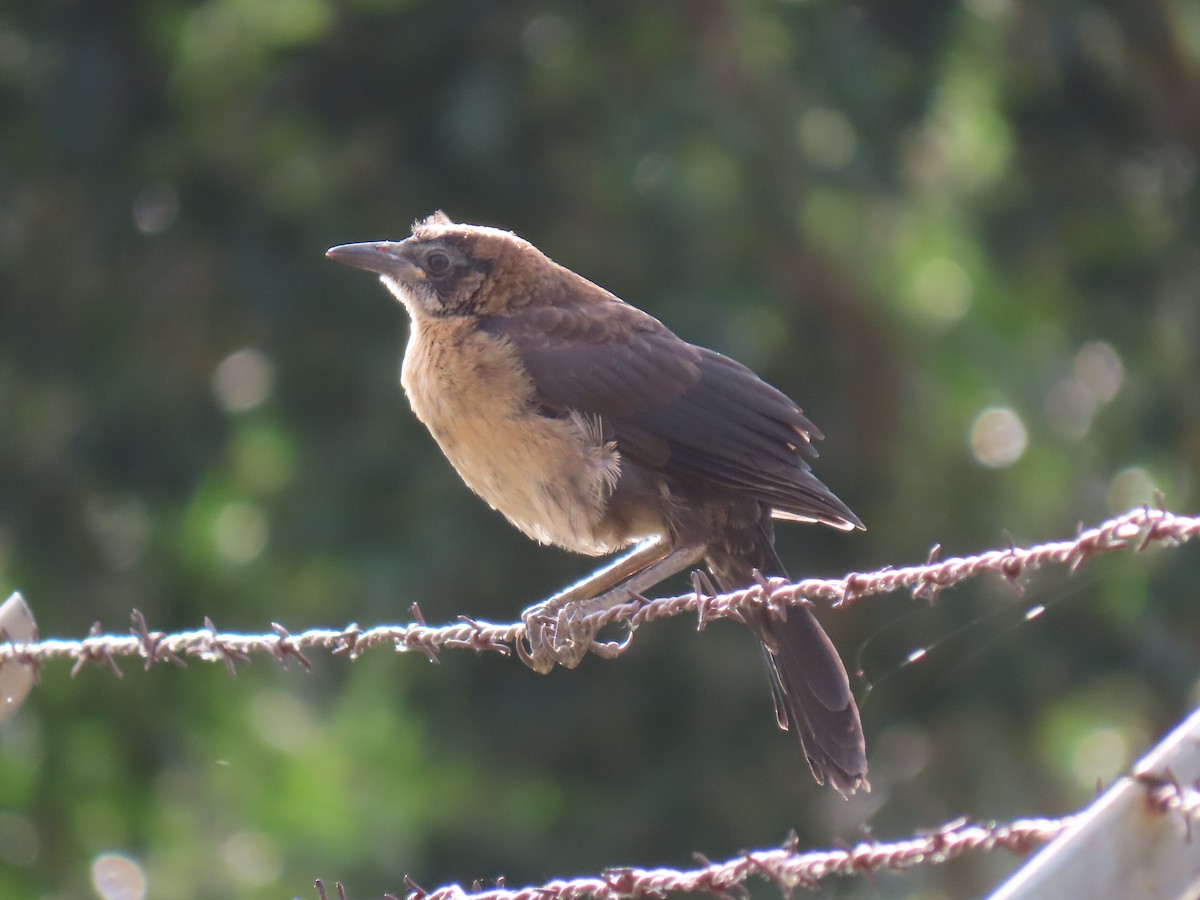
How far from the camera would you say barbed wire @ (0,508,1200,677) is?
241cm

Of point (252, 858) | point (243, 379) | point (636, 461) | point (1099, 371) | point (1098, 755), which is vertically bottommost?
point (252, 858)

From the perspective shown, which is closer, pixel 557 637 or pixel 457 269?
pixel 557 637

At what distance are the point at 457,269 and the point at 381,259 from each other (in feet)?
0.76

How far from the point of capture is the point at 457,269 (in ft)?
17.0

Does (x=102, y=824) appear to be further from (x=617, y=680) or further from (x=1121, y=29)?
(x=1121, y=29)

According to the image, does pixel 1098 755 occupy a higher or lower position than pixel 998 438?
lower

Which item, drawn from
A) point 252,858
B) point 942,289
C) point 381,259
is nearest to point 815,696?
point 381,259

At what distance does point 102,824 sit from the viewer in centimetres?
964

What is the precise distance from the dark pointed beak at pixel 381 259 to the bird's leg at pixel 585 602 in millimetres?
1073

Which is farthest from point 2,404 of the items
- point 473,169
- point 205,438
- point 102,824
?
point 473,169

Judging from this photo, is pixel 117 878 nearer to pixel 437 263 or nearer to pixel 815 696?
pixel 437 263

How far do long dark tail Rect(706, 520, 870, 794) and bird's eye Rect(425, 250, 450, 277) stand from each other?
1470mm

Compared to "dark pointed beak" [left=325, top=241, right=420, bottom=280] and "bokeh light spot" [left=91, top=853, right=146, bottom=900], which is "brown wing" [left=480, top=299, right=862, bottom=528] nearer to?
"dark pointed beak" [left=325, top=241, right=420, bottom=280]

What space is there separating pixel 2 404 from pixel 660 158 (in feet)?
12.8
